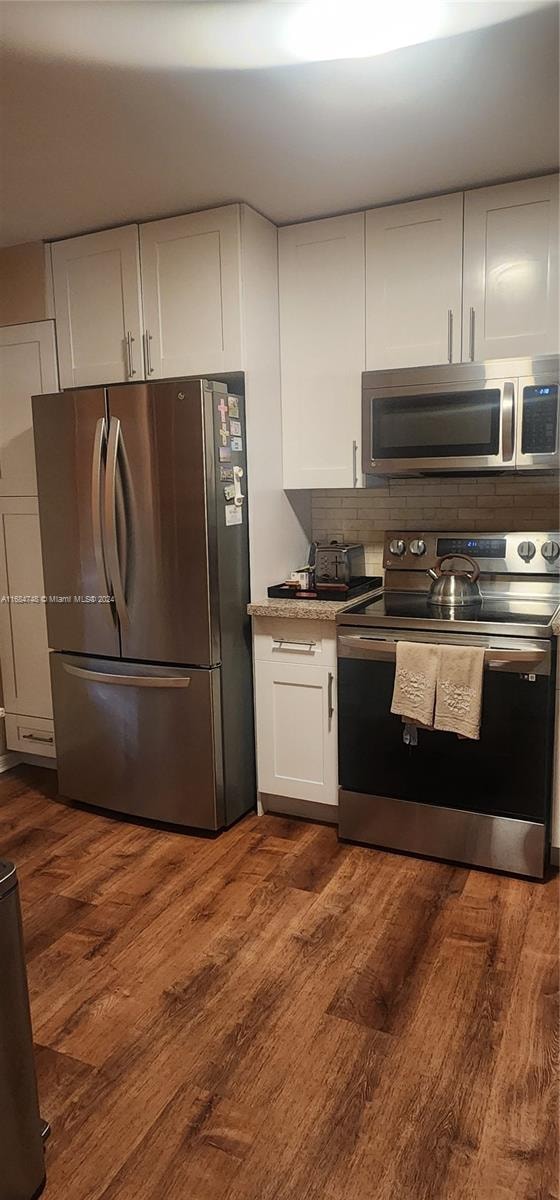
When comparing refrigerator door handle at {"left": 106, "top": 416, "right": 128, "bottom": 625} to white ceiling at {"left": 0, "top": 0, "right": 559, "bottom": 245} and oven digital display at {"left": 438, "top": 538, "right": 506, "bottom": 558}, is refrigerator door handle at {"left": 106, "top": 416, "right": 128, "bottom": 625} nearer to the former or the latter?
white ceiling at {"left": 0, "top": 0, "right": 559, "bottom": 245}

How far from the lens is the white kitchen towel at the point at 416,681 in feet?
8.23

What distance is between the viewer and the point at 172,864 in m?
2.74

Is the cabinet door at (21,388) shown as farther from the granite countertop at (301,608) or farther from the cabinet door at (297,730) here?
the cabinet door at (297,730)

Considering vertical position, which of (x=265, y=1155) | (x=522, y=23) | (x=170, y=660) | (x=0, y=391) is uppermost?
(x=522, y=23)

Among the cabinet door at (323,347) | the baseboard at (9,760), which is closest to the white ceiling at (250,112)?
the cabinet door at (323,347)

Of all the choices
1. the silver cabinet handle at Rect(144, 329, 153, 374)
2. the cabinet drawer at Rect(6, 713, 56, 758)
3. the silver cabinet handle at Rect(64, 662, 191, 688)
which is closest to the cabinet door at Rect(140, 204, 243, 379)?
A: the silver cabinet handle at Rect(144, 329, 153, 374)

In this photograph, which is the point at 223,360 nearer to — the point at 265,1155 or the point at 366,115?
the point at 366,115

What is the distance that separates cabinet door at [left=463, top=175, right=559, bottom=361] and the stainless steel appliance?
73 cm

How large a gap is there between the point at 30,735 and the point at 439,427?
2388mm

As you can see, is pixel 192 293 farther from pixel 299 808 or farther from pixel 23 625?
pixel 299 808

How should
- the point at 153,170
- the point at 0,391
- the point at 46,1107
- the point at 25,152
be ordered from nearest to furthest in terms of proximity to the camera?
the point at 46,1107
the point at 25,152
the point at 153,170
the point at 0,391

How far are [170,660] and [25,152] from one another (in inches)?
68.9

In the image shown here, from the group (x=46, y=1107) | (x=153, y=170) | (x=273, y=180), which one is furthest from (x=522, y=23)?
(x=46, y=1107)

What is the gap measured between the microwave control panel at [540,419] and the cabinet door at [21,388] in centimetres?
199
